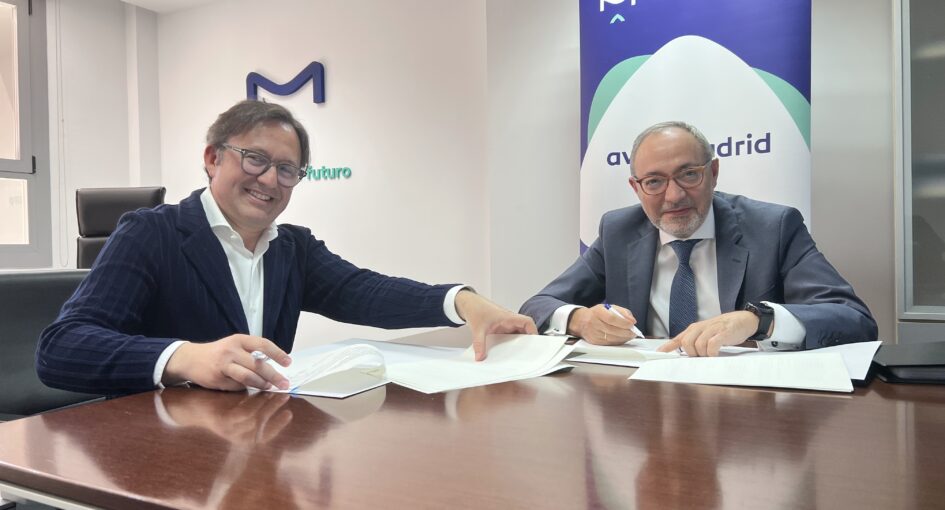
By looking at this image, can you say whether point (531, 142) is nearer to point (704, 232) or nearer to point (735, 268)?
point (704, 232)

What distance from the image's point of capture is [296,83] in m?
4.76

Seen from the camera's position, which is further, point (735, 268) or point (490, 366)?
point (735, 268)

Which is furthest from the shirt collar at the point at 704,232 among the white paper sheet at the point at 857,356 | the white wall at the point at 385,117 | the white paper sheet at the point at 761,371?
the white wall at the point at 385,117

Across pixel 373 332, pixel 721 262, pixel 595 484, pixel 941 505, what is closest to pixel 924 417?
pixel 941 505

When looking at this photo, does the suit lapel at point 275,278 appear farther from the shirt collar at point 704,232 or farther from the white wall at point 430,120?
the white wall at point 430,120

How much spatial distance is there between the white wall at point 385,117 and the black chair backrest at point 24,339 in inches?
104

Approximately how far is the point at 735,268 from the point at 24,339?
6.48 ft

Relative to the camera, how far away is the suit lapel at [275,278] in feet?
4.94

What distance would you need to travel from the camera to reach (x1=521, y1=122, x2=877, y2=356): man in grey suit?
1807 mm

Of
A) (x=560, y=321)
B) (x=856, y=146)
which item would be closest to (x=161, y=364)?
(x=560, y=321)

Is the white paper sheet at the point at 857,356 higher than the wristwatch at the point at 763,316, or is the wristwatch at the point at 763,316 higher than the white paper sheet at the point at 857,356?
the wristwatch at the point at 763,316

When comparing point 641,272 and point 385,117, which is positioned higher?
point 385,117

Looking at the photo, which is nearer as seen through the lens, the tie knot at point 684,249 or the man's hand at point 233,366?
the man's hand at point 233,366

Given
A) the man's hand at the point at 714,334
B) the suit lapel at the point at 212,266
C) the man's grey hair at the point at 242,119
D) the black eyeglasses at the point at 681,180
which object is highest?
the man's grey hair at the point at 242,119
